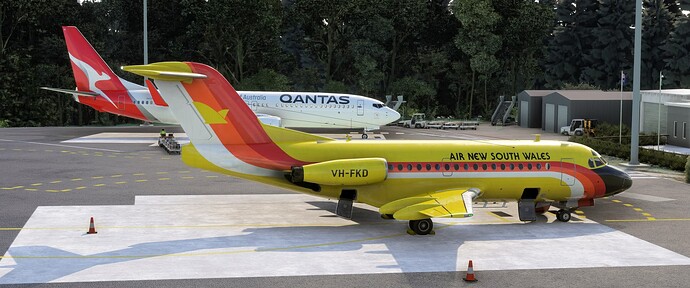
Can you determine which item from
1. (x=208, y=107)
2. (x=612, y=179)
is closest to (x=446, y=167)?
(x=612, y=179)

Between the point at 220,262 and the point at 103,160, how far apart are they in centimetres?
2773

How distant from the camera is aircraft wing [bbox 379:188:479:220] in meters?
27.0

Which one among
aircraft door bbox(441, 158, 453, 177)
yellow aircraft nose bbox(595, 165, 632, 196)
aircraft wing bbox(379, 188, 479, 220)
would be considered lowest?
aircraft wing bbox(379, 188, 479, 220)

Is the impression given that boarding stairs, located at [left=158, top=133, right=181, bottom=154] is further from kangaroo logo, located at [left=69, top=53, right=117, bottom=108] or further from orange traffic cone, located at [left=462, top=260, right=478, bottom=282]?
orange traffic cone, located at [left=462, top=260, right=478, bottom=282]

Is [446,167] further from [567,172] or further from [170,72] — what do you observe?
[170,72]

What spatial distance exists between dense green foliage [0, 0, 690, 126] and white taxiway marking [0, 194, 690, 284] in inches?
2174

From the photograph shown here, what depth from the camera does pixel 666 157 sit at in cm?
4938

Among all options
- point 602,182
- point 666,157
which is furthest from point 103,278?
point 666,157

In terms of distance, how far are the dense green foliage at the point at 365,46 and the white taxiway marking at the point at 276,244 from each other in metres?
55.2

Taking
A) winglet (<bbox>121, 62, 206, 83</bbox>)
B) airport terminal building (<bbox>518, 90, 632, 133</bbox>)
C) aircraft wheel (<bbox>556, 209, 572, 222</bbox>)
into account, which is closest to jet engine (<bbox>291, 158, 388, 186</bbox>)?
winglet (<bbox>121, 62, 206, 83</bbox>)

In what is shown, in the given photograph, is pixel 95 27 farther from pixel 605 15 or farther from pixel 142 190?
pixel 605 15

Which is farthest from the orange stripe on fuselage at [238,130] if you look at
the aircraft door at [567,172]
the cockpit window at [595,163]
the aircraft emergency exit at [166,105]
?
the aircraft emergency exit at [166,105]

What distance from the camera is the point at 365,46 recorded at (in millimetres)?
92438

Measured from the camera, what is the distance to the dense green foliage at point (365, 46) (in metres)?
86.3
